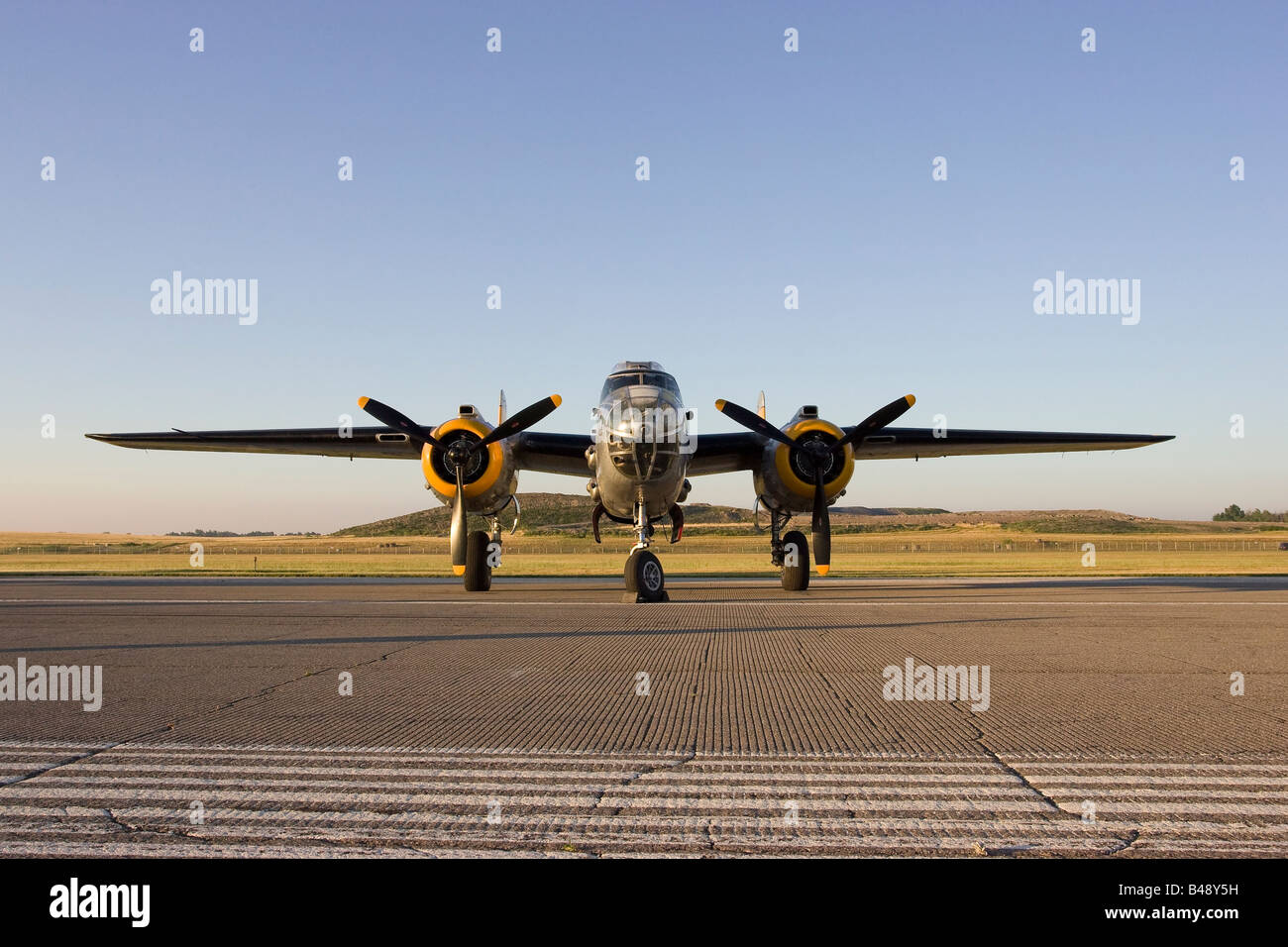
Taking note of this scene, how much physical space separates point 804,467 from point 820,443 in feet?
2.41

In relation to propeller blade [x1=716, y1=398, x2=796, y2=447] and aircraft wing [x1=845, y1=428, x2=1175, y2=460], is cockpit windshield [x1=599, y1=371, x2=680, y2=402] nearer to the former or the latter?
propeller blade [x1=716, y1=398, x2=796, y2=447]

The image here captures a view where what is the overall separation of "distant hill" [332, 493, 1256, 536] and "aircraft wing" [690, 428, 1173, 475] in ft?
241

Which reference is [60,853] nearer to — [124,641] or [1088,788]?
[1088,788]

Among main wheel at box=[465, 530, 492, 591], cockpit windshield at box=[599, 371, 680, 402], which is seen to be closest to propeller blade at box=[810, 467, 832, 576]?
cockpit windshield at box=[599, 371, 680, 402]

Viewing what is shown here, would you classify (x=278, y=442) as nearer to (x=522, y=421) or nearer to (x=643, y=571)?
(x=522, y=421)

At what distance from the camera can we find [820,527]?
20.3m

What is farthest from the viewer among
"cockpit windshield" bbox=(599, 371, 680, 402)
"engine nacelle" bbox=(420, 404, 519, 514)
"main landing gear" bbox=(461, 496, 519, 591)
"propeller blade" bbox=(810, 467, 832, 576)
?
"main landing gear" bbox=(461, 496, 519, 591)

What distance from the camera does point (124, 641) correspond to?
12.5 metres

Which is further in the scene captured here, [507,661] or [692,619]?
[692,619]

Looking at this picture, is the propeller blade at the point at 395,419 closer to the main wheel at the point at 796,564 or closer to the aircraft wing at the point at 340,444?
the aircraft wing at the point at 340,444

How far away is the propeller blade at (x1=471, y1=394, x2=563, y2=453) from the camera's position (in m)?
20.1

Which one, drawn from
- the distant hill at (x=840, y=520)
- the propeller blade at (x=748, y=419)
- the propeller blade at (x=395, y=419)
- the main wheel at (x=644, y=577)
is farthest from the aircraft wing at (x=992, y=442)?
the distant hill at (x=840, y=520)
